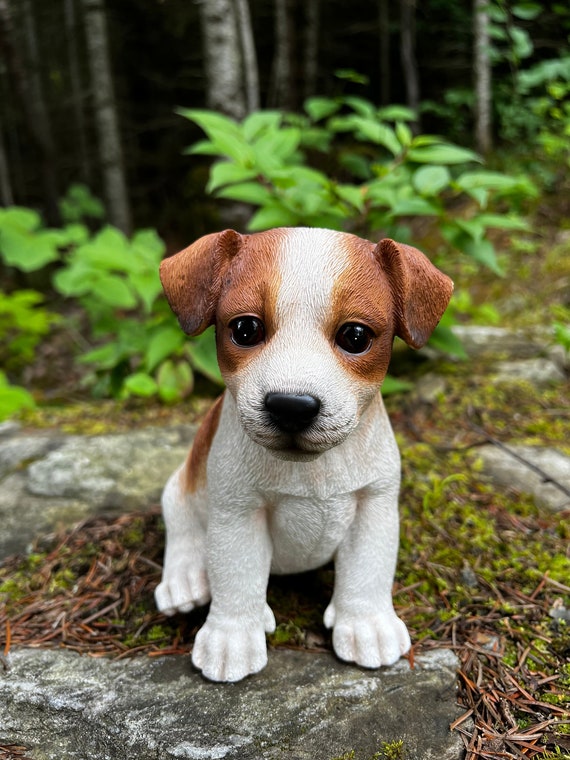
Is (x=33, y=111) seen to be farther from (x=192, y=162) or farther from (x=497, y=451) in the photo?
(x=497, y=451)

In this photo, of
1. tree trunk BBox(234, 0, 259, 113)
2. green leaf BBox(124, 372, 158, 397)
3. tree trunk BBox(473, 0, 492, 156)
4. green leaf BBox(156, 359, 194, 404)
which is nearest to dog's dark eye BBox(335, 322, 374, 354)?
green leaf BBox(124, 372, 158, 397)

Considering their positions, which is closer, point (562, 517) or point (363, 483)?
point (363, 483)

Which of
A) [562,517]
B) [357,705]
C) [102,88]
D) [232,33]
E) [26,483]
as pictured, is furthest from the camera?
[102,88]

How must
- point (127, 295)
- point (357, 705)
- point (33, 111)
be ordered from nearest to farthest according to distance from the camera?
1. point (357, 705)
2. point (127, 295)
3. point (33, 111)

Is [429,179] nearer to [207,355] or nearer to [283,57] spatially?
[207,355]

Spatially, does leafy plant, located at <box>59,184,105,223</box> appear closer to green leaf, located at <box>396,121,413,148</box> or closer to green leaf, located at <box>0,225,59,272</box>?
green leaf, located at <box>0,225,59,272</box>

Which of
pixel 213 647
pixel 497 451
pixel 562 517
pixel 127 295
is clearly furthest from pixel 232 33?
pixel 213 647
